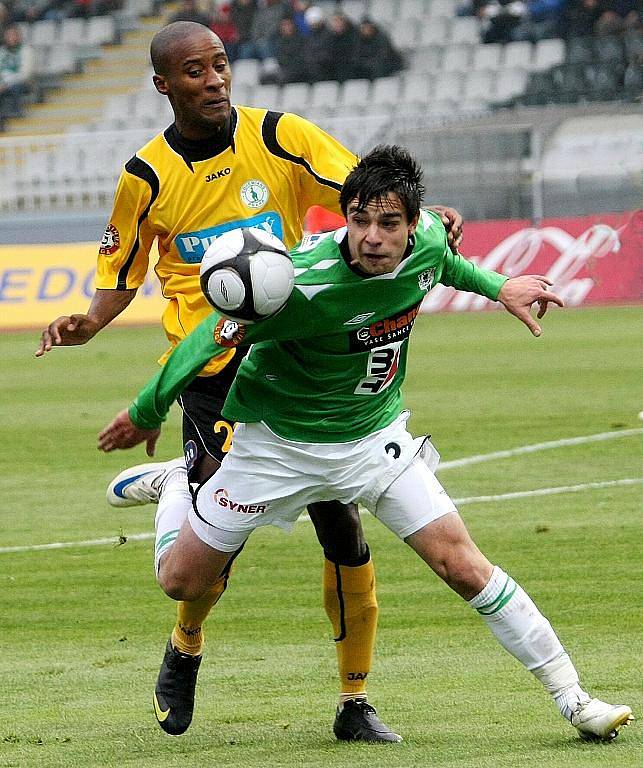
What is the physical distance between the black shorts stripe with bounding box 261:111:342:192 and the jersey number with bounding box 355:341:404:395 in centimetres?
112

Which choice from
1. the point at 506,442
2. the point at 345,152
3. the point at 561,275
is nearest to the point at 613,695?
the point at 345,152

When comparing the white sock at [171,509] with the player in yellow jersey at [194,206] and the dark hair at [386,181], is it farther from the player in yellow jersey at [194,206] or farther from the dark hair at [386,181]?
the dark hair at [386,181]

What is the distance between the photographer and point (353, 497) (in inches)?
202

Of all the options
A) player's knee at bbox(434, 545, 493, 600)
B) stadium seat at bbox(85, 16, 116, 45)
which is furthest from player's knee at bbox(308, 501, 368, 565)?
stadium seat at bbox(85, 16, 116, 45)

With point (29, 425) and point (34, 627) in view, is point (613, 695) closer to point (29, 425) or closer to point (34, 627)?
point (34, 627)

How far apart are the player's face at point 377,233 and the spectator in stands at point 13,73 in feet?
96.9

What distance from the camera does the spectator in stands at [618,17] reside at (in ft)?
91.1

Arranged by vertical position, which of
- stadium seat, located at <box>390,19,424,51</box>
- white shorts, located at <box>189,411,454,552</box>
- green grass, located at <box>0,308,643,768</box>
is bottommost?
stadium seat, located at <box>390,19,424,51</box>

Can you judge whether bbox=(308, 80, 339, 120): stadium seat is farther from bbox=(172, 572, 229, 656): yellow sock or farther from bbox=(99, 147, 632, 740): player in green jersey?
bbox=(99, 147, 632, 740): player in green jersey

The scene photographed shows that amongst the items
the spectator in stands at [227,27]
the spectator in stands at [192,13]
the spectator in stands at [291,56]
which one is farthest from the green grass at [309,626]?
the spectator in stands at [227,27]

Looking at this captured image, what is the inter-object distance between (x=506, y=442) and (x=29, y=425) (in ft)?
15.1

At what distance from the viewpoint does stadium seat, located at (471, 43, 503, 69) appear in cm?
3023

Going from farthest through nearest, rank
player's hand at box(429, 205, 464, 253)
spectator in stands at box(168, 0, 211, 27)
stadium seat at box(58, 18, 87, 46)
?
stadium seat at box(58, 18, 87, 46)
spectator in stands at box(168, 0, 211, 27)
player's hand at box(429, 205, 464, 253)

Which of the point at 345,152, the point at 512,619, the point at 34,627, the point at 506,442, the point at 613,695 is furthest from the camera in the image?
the point at 506,442
